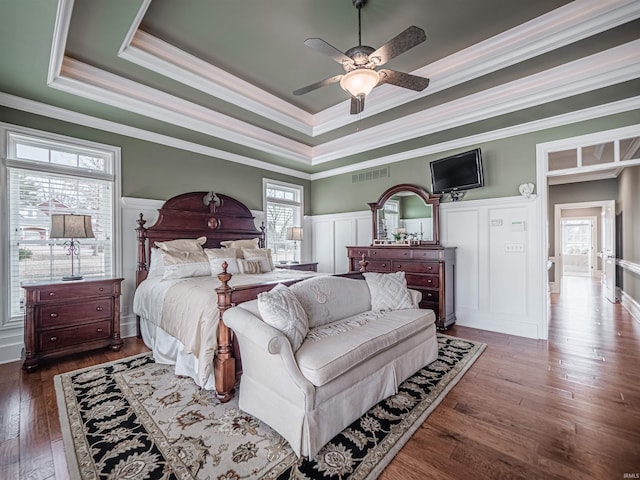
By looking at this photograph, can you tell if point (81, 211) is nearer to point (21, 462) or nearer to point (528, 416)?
point (21, 462)

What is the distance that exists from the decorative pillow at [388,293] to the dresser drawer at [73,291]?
306cm

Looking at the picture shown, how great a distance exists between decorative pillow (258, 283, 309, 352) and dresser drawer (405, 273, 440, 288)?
276 centimetres

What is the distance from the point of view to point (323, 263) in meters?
6.59

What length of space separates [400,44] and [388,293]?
224 centimetres

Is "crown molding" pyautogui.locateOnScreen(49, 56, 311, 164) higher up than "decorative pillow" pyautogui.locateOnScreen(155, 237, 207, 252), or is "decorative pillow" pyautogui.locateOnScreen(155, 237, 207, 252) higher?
"crown molding" pyautogui.locateOnScreen(49, 56, 311, 164)

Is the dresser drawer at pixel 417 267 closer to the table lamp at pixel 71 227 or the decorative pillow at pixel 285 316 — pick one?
the decorative pillow at pixel 285 316

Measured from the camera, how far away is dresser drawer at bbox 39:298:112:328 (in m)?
3.12

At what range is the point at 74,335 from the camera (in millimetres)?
3295

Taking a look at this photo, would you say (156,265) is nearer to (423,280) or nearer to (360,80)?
(360,80)

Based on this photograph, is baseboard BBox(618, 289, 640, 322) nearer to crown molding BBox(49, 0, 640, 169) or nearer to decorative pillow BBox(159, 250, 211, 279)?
crown molding BBox(49, 0, 640, 169)

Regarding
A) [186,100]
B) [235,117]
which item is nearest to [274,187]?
[235,117]

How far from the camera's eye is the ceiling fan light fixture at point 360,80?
97.1 inches

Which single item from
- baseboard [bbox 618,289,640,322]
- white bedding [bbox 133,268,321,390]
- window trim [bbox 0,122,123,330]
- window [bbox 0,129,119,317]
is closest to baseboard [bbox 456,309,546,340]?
baseboard [bbox 618,289,640,322]

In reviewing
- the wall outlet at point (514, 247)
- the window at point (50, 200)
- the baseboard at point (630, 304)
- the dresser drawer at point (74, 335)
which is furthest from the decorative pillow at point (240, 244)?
the baseboard at point (630, 304)
